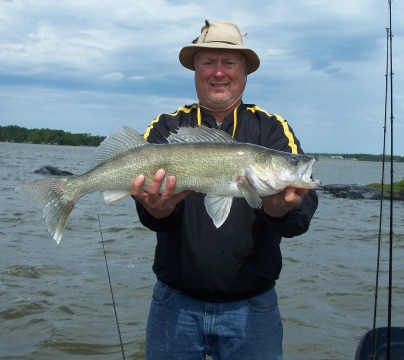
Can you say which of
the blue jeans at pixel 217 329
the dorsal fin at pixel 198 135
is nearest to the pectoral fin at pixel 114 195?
the dorsal fin at pixel 198 135

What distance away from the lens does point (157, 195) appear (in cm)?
324

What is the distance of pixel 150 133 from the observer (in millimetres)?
3596

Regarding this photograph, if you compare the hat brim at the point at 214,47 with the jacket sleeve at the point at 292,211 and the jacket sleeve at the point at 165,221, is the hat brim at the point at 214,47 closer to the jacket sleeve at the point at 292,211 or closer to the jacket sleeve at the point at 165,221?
the jacket sleeve at the point at 292,211

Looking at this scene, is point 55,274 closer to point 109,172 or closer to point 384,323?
point 384,323

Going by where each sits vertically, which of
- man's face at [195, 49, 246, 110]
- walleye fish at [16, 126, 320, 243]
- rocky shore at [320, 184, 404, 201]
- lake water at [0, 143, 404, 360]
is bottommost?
lake water at [0, 143, 404, 360]

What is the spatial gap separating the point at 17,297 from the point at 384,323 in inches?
223

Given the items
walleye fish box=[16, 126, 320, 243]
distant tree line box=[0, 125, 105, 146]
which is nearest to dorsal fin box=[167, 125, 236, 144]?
walleye fish box=[16, 126, 320, 243]

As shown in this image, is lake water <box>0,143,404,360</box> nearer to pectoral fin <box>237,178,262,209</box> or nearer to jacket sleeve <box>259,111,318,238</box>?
pectoral fin <box>237,178,262,209</box>

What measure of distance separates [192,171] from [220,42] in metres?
0.95

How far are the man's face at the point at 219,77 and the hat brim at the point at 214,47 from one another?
7 centimetres

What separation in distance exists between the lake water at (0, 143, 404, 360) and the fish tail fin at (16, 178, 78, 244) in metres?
0.31

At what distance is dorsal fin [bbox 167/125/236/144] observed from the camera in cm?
332

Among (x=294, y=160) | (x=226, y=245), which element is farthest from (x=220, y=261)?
(x=294, y=160)

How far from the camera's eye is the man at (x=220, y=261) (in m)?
3.22
